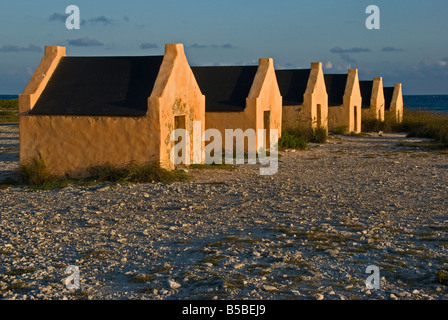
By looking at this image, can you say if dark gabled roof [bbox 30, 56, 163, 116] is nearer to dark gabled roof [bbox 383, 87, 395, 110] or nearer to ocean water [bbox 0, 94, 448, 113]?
dark gabled roof [bbox 383, 87, 395, 110]

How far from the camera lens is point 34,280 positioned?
236 inches

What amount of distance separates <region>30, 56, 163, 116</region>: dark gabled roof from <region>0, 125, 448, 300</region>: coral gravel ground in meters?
2.22

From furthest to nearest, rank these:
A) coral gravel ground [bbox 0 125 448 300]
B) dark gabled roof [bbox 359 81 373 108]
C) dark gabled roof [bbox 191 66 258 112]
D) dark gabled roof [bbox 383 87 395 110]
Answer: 1. dark gabled roof [bbox 383 87 395 110]
2. dark gabled roof [bbox 359 81 373 108]
3. dark gabled roof [bbox 191 66 258 112]
4. coral gravel ground [bbox 0 125 448 300]

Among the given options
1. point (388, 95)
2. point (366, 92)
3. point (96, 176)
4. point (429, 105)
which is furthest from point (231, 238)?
point (429, 105)

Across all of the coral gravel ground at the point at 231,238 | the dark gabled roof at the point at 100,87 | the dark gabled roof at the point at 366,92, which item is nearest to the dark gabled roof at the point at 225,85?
the dark gabled roof at the point at 100,87

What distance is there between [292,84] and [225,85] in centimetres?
735

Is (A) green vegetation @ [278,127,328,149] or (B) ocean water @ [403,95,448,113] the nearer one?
(A) green vegetation @ [278,127,328,149]

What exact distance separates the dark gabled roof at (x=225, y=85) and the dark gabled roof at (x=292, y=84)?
5677 millimetres

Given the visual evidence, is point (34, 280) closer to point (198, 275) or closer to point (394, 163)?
point (198, 275)

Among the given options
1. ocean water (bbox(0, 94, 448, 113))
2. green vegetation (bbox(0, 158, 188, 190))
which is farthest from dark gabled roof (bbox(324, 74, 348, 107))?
green vegetation (bbox(0, 158, 188, 190))

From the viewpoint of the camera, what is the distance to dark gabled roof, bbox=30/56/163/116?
13398 millimetres

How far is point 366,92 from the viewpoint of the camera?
3566cm

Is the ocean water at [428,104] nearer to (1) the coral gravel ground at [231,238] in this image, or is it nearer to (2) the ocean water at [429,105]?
(2) the ocean water at [429,105]
